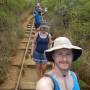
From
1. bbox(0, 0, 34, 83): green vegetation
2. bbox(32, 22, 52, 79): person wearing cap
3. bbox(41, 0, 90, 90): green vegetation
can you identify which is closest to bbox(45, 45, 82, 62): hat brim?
bbox(32, 22, 52, 79): person wearing cap

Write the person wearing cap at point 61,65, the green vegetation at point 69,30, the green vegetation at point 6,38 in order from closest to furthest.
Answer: the person wearing cap at point 61,65, the green vegetation at point 69,30, the green vegetation at point 6,38

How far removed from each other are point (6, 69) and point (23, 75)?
0.62 meters

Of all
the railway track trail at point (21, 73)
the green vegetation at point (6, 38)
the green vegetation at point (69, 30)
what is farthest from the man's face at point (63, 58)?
the green vegetation at point (6, 38)

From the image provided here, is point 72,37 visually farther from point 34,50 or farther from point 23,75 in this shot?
point 34,50

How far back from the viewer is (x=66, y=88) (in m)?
3.19

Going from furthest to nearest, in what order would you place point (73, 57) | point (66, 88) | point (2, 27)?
point (2, 27) → point (73, 57) → point (66, 88)

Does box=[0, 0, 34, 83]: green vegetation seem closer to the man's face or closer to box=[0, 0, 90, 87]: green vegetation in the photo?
box=[0, 0, 90, 87]: green vegetation

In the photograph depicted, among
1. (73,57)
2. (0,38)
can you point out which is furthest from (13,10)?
(73,57)

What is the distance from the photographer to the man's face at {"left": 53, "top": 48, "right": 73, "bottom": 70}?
10.6ft

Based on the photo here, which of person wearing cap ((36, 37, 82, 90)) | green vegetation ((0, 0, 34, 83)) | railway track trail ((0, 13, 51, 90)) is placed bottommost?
railway track trail ((0, 13, 51, 90))

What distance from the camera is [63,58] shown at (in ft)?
10.7

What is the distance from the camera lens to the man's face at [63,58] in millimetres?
3227

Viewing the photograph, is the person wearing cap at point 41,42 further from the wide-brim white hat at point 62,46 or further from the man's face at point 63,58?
the man's face at point 63,58

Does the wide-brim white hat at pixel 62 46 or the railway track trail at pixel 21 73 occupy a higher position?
the wide-brim white hat at pixel 62 46
